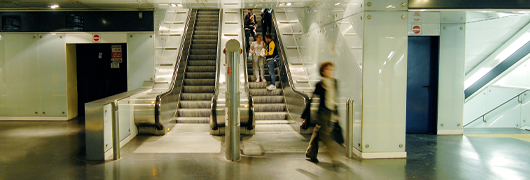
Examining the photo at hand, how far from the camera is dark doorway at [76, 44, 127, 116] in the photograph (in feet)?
30.5

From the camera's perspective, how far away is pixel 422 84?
680cm

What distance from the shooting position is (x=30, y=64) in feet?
27.6

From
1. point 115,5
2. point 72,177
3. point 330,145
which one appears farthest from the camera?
point 115,5

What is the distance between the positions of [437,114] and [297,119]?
9.59 ft

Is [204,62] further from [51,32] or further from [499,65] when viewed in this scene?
[499,65]

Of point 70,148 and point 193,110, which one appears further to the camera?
point 193,110

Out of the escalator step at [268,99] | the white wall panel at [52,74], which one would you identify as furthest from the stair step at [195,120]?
the white wall panel at [52,74]

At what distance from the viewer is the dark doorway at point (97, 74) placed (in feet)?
30.5

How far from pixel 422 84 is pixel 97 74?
8626 mm

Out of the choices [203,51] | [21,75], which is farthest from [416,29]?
[21,75]

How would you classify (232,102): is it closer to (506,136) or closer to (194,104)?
(194,104)

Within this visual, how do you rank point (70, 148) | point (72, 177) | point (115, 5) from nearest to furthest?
point (72, 177) < point (70, 148) < point (115, 5)

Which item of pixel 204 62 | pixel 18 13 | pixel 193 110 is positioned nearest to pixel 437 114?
pixel 193 110

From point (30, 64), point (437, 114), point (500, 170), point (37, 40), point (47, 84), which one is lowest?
point (500, 170)
